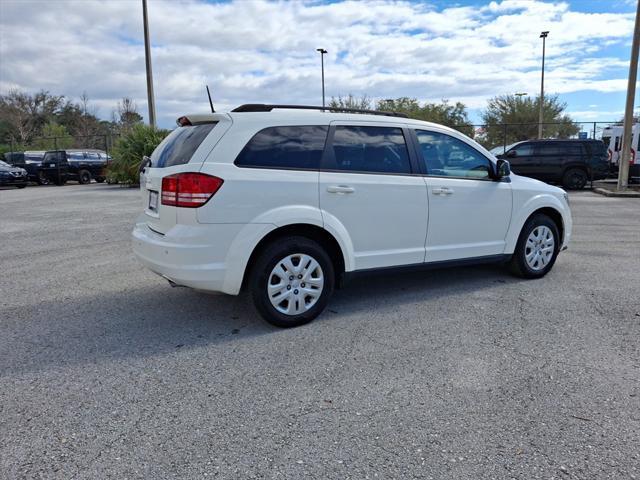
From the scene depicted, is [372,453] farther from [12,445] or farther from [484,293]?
[484,293]

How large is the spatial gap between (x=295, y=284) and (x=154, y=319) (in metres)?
1.38

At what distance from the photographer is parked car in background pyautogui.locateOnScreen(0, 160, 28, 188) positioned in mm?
23270

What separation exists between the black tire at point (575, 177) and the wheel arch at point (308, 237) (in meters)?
16.0

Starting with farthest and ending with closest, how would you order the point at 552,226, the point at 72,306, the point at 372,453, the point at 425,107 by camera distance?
the point at 425,107 < the point at 552,226 < the point at 72,306 < the point at 372,453

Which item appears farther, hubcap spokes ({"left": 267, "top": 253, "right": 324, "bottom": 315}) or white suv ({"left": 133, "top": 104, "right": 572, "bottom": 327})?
hubcap spokes ({"left": 267, "top": 253, "right": 324, "bottom": 315})

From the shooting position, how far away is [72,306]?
516 cm

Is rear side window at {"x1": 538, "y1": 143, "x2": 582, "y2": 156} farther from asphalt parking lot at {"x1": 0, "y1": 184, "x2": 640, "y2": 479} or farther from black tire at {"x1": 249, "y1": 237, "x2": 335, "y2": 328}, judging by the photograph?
black tire at {"x1": 249, "y1": 237, "x2": 335, "y2": 328}

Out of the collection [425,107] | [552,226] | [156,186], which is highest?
[425,107]

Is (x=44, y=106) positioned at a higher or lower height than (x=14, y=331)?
higher

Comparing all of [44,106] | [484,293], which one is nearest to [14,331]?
[484,293]

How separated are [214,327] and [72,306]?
5.39 ft

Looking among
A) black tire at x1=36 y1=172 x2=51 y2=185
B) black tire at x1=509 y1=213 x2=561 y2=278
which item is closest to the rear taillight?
black tire at x1=509 y1=213 x2=561 y2=278

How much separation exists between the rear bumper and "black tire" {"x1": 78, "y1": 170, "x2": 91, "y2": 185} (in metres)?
23.1

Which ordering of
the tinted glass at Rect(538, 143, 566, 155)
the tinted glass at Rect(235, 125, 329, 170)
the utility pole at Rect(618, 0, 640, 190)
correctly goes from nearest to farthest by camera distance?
the tinted glass at Rect(235, 125, 329, 170)
the utility pole at Rect(618, 0, 640, 190)
the tinted glass at Rect(538, 143, 566, 155)
